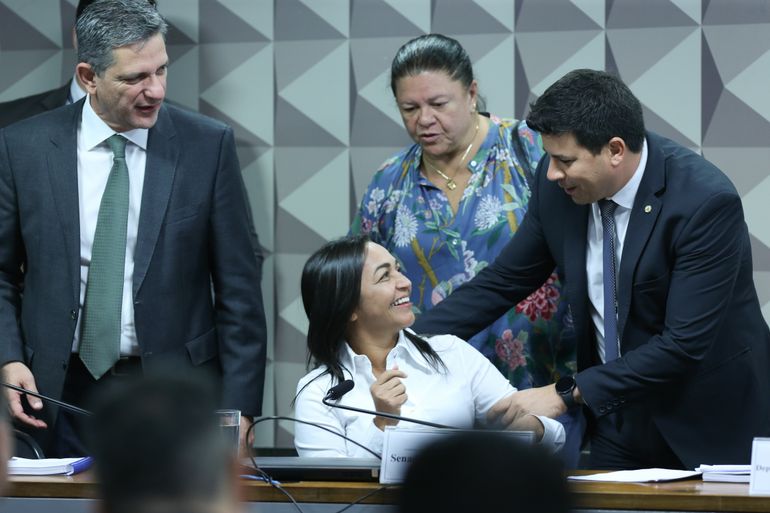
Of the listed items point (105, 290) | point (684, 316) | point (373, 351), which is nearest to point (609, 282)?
point (684, 316)

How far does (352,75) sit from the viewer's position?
416 centimetres

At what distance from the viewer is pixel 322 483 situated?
7.85 ft

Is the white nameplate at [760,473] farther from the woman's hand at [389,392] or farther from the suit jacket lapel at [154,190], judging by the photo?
the suit jacket lapel at [154,190]

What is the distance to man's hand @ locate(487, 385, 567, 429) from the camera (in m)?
2.88


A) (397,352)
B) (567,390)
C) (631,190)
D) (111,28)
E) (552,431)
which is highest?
(111,28)

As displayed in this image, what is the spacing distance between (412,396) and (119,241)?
85cm

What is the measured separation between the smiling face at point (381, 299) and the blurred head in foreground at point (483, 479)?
2030 mm

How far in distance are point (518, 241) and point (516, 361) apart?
388 mm

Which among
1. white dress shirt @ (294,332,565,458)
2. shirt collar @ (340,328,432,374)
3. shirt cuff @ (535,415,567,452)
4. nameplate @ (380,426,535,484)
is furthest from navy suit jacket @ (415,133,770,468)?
nameplate @ (380,426,535,484)

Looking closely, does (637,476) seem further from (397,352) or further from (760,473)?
(397,352)

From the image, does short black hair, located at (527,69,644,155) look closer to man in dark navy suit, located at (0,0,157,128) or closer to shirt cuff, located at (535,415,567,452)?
shirt cuff, located at (535,415,567,452)

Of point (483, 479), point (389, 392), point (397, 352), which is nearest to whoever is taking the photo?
point (483, 479)

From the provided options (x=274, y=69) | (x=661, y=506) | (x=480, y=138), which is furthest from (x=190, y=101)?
(x=661, y=506)

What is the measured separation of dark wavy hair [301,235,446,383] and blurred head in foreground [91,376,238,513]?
2015 mm
